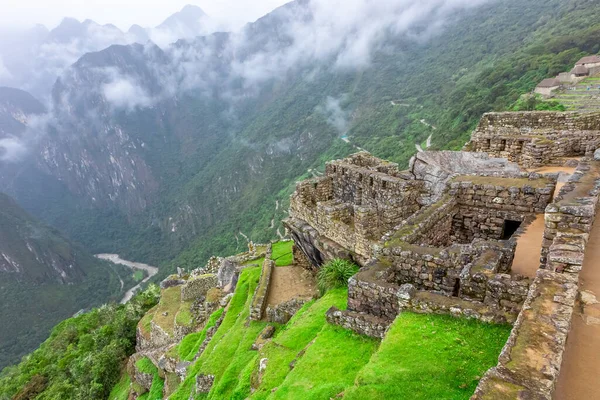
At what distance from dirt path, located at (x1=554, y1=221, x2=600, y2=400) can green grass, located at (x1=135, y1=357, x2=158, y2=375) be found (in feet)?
74.6

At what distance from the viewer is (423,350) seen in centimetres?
539

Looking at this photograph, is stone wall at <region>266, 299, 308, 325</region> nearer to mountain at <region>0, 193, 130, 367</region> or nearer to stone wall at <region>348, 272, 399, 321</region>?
stone wall at <region>348, 272, 399, 321</region>

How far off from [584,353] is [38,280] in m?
179

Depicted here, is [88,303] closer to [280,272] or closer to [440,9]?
[280,272]

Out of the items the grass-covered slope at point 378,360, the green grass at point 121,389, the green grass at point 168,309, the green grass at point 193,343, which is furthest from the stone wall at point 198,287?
the grass-covered slope at point 378,360

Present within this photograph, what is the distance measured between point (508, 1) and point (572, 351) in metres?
166

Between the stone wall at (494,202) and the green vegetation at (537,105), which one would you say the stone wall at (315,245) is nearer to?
the stone wall at (494,202)

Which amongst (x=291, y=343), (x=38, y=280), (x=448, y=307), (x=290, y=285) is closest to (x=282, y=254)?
(x=290, y=285)

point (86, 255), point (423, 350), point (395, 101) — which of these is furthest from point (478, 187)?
point (86, 255)

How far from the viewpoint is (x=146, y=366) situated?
75.6 feet

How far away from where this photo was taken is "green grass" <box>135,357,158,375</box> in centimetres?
2233

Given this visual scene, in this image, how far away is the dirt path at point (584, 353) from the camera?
354 centimetres

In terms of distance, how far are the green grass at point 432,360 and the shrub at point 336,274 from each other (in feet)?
18.2

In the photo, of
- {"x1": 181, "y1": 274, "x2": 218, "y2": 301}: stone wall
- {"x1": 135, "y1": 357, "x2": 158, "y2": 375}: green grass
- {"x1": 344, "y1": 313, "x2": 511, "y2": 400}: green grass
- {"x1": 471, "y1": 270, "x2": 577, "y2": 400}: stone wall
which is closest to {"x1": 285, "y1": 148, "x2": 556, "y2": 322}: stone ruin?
{"x1": 344, "y1": 313, "x2": 511, "y2": 400}: green grass
